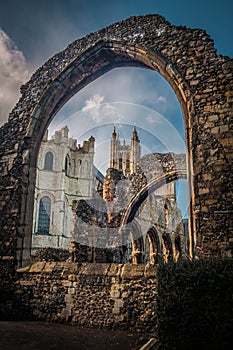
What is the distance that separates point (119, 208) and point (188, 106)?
949 cm

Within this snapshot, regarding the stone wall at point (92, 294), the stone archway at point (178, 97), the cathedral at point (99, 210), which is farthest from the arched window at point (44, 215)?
the stone wall at point (92, 294)

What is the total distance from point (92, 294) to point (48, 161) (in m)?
34.7

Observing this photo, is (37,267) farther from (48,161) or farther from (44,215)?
(48,161)

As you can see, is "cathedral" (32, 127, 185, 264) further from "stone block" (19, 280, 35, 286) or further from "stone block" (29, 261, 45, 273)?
"stone block" (19, 280, 35, 286)

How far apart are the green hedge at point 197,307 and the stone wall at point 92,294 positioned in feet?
4.27

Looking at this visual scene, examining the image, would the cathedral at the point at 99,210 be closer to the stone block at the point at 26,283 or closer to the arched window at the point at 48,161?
the arched window at the point at 48,161

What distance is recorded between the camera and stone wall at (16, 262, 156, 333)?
15.6 feet

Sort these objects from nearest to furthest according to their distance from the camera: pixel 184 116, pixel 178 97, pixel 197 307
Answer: pixel 197 307, pixel 184 116, pixel 178 97

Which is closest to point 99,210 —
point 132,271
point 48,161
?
point 132,271

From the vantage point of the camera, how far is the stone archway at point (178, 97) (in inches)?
200

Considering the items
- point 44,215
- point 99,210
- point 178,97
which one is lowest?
point 99,210

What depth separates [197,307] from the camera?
130 inches

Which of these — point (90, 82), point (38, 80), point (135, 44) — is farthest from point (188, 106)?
point (38, 80)

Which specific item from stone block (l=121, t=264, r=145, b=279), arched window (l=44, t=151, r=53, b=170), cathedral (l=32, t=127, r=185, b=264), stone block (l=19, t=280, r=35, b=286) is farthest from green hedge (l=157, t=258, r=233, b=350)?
arched window (l=44, t=151, r=53, b=170)
